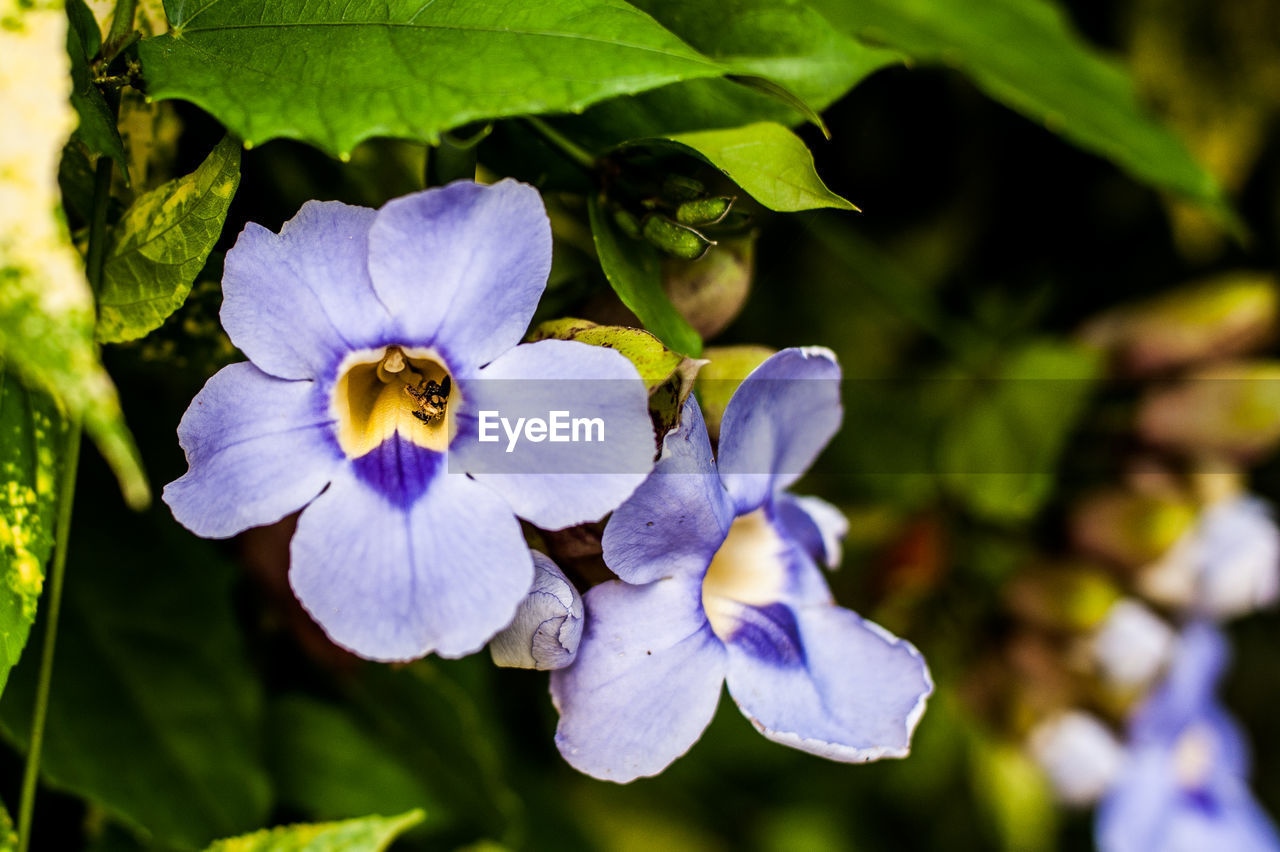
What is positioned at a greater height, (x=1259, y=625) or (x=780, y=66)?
(x=780, y=66)

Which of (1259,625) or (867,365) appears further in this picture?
(1259,625)

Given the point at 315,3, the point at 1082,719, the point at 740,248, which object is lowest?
the point at 1082,719

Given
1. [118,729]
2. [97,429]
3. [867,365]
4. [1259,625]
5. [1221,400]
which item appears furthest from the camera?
[1259,625]

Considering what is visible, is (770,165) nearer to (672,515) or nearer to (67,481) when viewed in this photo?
(672,515)

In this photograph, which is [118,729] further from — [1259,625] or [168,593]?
[1259,625]

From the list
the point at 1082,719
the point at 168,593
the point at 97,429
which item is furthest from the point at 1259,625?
the point at 97,429

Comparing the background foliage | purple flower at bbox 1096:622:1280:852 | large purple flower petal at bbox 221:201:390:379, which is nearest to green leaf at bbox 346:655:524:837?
the background foliage
